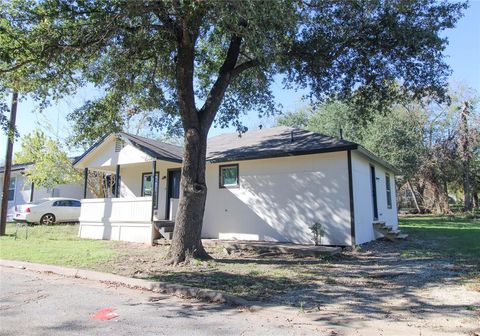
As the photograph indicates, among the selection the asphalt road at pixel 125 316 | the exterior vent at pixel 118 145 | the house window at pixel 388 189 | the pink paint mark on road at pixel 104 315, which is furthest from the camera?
the house window at pixel 388 189

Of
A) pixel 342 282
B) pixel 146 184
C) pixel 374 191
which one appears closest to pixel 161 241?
pixel 146 184

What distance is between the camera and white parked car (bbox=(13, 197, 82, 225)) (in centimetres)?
1970

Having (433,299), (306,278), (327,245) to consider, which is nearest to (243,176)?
(327,245)

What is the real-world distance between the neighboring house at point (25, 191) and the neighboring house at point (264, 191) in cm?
1101

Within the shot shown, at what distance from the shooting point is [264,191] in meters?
13.7

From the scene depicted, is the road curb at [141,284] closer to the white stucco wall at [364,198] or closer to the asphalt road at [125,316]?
the asphalt road at [125,316]

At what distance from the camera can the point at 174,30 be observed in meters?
9.62

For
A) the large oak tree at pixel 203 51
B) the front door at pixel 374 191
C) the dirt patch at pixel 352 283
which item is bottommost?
the dirt patch at pixel 352 283

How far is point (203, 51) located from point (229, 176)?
4852mm

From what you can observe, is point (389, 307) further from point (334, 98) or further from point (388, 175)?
point (388, 175)

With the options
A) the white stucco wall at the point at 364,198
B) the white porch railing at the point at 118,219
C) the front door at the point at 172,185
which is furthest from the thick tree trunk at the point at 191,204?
the front door at the point at 172,185

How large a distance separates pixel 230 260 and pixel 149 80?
A: 21.4 feet

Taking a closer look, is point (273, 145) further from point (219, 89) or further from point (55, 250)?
point (55, 250)

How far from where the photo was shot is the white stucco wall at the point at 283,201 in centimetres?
1231
